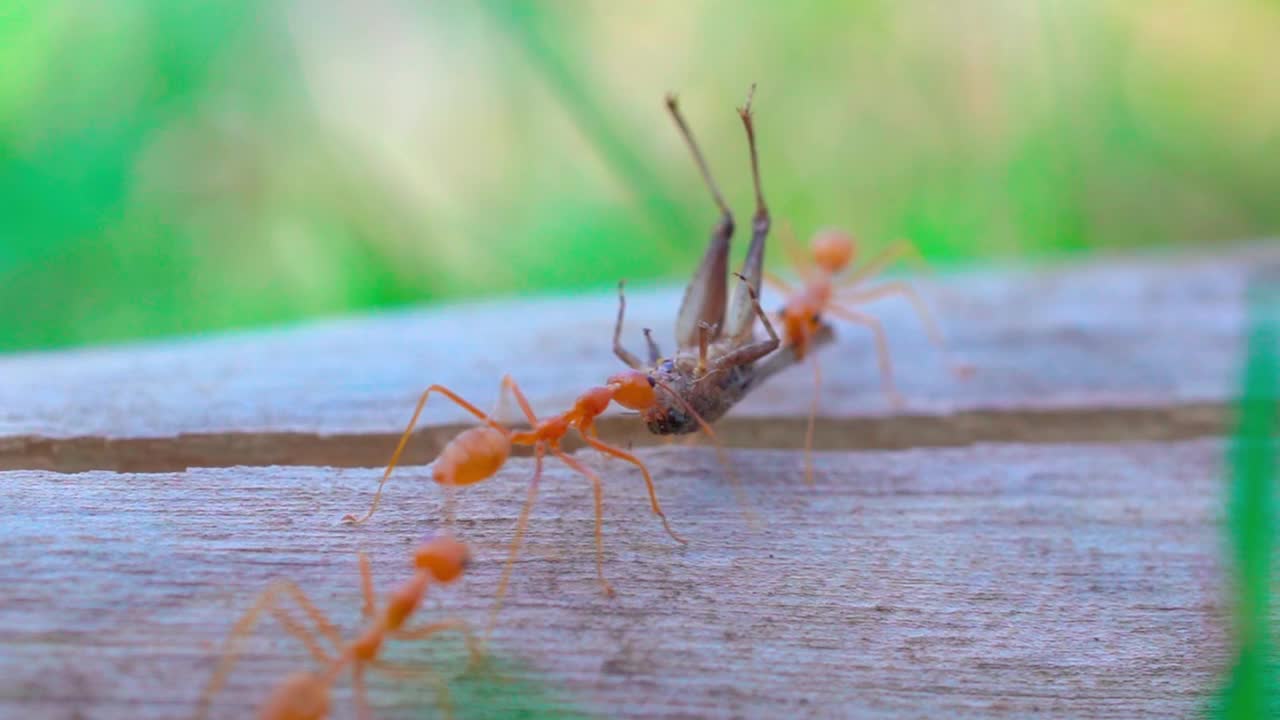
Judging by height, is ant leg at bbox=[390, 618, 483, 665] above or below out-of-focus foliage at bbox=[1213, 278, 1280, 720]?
below

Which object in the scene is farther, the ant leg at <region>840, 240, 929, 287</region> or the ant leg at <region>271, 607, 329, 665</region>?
the ant leg at <region>840, 240, 929, 287</region>

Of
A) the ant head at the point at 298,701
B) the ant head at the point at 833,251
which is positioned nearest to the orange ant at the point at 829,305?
the ant head at the point at 833,251

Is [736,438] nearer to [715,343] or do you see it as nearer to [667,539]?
[715,343]

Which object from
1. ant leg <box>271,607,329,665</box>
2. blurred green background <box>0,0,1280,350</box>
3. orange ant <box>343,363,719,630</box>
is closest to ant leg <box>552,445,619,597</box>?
orange ant <box>343,363,719,630</box>

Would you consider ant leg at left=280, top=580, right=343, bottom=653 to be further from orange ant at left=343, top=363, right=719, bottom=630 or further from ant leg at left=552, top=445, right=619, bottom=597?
ant leg at left=552, top=445, right=619, bottom=597

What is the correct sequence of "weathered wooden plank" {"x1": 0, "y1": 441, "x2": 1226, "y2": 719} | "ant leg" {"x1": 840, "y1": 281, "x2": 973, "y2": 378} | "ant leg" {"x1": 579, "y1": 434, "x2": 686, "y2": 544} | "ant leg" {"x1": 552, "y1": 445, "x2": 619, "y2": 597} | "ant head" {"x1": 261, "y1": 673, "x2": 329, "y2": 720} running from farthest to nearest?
"ant leg" {"x1": 840, "y1": 281, "x2": 973, "y2": 378}, "ant leg" {"x1": 579, "y1": 434, "x2": 686, "y2": 544}, "ant leg" {"x1": 552, "y1": 445, "x2": 619, "y2": 597}, "weathered wooden plank" {"x1": 0, "y1": 441, "x2": 1226, "y2": 719}, "ant head" {"x1": 261, "y1": 673, "x2": 329, "y2": 720}

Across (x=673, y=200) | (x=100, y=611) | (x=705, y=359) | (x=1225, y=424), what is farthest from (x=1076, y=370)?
(x=100, y=611)

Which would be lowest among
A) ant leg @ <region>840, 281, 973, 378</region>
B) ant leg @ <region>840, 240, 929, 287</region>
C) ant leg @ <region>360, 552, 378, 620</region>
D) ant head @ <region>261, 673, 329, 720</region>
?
ant head @ <region>261, 673, 329, 720</region>
